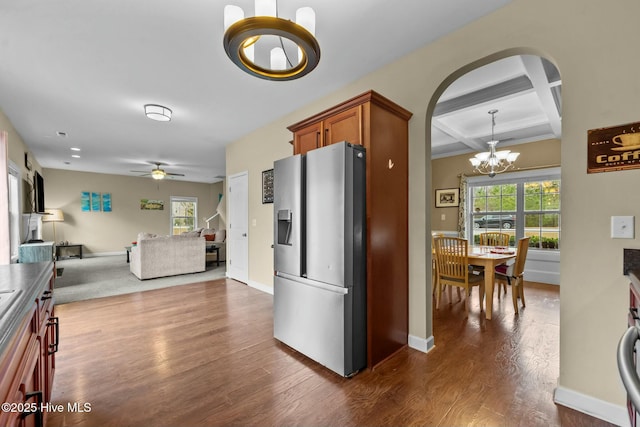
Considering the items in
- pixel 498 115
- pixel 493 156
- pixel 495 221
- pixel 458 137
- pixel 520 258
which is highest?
pixel 498 115

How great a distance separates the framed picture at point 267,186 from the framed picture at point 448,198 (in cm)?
394

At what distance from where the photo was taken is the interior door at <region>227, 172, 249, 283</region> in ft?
16.5

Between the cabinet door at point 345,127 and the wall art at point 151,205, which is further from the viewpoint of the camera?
the wall art at point 151,205

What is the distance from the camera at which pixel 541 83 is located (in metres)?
2.86

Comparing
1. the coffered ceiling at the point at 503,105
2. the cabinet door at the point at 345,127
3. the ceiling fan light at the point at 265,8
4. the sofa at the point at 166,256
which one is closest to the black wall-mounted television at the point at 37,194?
the sofa at the point at 166,256

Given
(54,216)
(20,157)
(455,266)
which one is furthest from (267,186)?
(54,216)

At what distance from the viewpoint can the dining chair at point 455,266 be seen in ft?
10.7

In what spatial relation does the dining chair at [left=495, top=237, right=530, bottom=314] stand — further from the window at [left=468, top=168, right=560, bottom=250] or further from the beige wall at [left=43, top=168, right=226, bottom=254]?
the beige wall at [left=43, top=168, right=226, bottom=254]

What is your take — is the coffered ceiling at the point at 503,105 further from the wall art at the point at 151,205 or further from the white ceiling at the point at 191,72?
the wall art at the point at 151,205

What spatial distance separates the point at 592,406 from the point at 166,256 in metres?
6.10

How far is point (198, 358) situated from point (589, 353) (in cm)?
275

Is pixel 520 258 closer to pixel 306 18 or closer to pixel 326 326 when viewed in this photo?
pixel 326 326

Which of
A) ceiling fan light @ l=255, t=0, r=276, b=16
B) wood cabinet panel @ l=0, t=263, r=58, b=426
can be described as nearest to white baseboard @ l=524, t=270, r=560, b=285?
ceiling fan light @ l=255, t=0, r=276, b=16

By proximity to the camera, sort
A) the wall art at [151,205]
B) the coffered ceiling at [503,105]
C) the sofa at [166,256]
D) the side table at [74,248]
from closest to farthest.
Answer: the coffered ceiling at [503,105]
the sofa at [166,256]
the side table at [74,248]
the wall art at [151,205]
